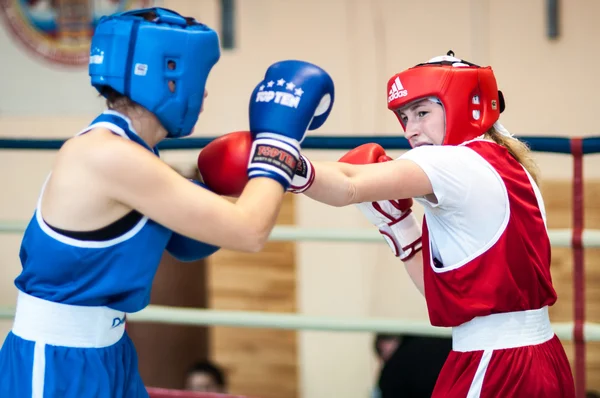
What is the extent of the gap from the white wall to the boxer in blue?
2384mm

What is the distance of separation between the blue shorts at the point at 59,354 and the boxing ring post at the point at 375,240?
0.91 meters

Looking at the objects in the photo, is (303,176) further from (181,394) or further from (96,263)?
(181,394)

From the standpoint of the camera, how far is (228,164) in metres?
1.48

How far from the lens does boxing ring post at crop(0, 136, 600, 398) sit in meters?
2.15

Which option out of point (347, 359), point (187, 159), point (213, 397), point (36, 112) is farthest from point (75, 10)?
point (213, 397)

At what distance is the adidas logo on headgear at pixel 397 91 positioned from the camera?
63.9 inches

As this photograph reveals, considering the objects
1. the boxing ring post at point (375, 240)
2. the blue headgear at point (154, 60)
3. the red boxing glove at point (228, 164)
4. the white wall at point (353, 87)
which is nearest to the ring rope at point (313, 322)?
the boxing ring post at point (375, 240)

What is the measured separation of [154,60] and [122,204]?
0.23 meters

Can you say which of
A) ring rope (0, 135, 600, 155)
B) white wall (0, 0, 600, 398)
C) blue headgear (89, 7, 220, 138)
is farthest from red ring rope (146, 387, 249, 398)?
white wall (0, 0, 600, 398)

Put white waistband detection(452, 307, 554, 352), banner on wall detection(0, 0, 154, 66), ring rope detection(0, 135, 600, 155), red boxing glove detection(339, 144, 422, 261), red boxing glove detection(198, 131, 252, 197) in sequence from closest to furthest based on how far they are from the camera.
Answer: red boxing glove detection(198, 131, 252, 197) → white waistband detection(452, 307, 554, 352) → red boxing glove detection(339, 144, 422, 261) → ring rope detection(0, 135, 600, 155) → banner on wall detection(0, 0, 154, 66)

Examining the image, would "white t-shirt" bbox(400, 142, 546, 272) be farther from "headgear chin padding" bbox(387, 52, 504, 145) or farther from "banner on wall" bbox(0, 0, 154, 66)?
"banner on wall" bbox(0, 0, 154, 66)

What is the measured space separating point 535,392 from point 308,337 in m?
2.62

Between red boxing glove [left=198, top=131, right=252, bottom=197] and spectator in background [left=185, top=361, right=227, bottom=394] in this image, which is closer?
red boxing glove [left=198, top=131, right=252, bottom=197]

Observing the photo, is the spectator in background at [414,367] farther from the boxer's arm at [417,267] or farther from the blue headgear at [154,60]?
the blue headgear at [154,60]
